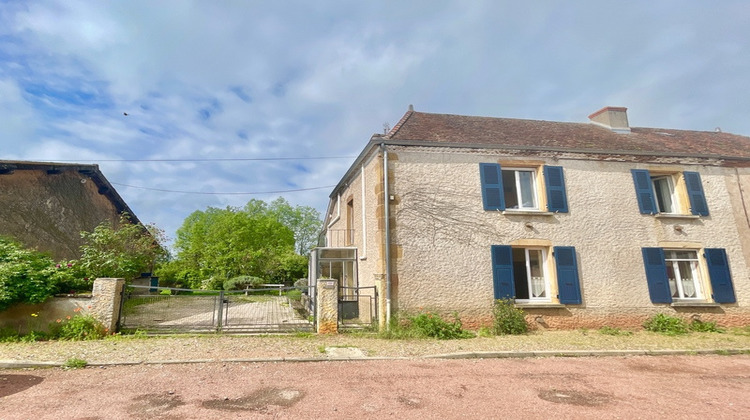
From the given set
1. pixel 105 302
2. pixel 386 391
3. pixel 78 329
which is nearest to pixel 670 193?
pixel 386 391

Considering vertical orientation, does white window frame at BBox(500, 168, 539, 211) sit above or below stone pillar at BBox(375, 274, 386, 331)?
above

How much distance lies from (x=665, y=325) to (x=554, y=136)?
20.5 ft

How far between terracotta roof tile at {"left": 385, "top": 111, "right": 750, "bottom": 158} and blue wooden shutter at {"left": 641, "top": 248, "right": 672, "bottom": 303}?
125 inches

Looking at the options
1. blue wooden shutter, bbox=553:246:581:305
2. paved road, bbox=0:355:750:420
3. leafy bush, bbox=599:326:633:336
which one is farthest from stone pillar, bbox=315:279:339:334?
leafy bush, bbox=599:326:633:336

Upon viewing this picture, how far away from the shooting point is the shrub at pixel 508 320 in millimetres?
8781

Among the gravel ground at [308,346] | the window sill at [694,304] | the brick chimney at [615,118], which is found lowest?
the gravel ground at [308,346]

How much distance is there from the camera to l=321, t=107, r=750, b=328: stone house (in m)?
9.34

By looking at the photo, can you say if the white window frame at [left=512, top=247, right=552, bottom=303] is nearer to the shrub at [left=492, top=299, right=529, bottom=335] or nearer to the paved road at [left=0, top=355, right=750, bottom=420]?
the shrub at [left=492, top=299, right=529, bottom=335]

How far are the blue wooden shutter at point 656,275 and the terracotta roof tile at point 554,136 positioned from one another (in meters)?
3.19

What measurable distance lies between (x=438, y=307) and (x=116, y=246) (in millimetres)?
9242

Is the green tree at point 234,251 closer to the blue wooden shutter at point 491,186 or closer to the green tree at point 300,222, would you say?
the green tree at point 300,222

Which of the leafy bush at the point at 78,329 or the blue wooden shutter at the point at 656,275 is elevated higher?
the blue wooden shutter at the point at 656,275

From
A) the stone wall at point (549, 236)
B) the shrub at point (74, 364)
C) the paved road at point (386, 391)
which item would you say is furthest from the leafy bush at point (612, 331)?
the shrub at point (74, 364)

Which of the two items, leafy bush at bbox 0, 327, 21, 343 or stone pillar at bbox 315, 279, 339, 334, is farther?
stone pillar at bbox 315, 279, 339, 334
